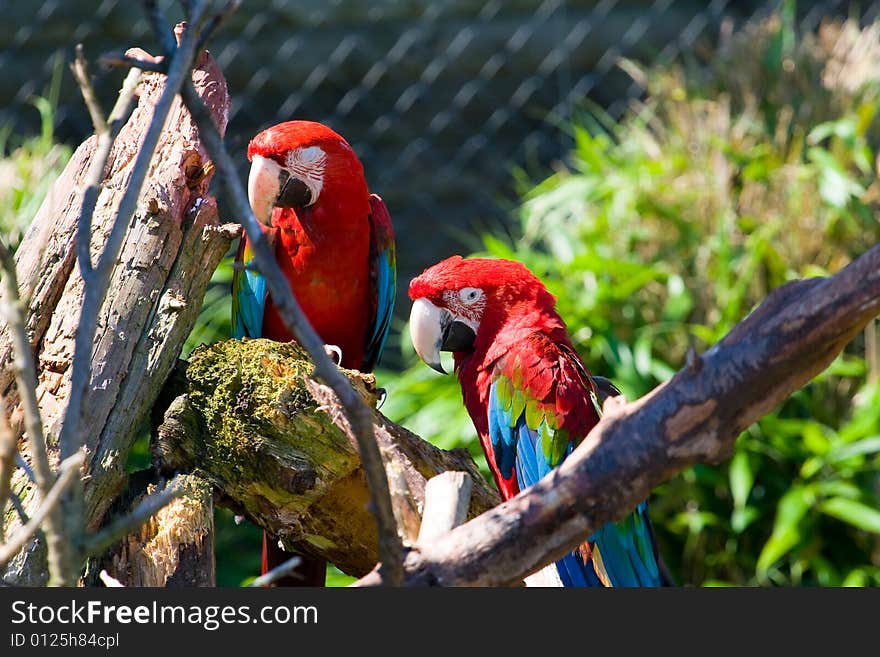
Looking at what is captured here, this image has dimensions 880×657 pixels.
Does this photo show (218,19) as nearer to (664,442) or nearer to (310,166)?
(664,442)

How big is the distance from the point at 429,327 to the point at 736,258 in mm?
971

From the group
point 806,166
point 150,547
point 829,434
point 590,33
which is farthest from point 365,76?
point 150,547

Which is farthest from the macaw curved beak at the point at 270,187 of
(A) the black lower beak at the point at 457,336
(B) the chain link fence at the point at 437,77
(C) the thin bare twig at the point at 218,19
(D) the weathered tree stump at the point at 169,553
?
(B) the chain link fence at the point at 437,77

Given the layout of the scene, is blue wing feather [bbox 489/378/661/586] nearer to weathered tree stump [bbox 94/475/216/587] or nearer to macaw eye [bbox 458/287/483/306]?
macaw eye [bbox 458/287/483/306]

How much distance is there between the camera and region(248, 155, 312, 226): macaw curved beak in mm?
1311

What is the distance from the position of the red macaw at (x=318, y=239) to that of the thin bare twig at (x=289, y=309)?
666mm

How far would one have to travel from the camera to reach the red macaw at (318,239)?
133 cm

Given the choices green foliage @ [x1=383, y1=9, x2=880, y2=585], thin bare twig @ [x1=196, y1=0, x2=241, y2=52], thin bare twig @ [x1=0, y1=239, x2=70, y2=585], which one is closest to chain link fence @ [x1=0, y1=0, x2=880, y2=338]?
green foliage @ [x1=383, y1=9, x2=880, y2=585]

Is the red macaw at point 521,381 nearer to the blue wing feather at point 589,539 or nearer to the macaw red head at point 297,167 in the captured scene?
Result: the blue wing feather at point 589,539

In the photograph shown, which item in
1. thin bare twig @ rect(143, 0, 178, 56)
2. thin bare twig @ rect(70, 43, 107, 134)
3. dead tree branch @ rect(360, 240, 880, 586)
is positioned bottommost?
dead tree branch @ rect(360, 240, 880, 586)

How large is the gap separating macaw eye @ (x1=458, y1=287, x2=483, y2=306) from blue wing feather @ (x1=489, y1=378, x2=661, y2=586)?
0.11 meters

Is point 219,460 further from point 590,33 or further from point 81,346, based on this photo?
point 590,33

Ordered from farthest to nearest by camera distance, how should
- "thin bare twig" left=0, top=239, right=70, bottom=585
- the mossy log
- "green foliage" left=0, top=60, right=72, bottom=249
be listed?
"green foliage" left=0, top=60, right=72, bottom=249 → the mossy log → "thin bare twig" left=0, top=239, right=70, bottom=585

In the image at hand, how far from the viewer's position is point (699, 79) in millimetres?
2338
